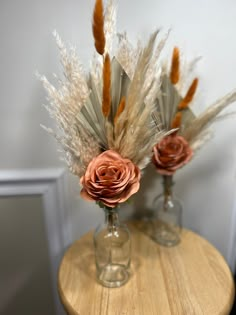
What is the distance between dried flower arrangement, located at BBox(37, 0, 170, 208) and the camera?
0.62 metres

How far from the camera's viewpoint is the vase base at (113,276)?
0.81 m

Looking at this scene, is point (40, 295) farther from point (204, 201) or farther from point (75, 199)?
point (204, 201)

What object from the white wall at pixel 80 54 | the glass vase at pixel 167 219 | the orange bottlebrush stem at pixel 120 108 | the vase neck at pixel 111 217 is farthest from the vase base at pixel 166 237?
the orange bottlebrush stem at pixel 120 108

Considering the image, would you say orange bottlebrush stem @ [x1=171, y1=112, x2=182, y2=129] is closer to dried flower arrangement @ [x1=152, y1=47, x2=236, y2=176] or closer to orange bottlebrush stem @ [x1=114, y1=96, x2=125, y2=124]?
dried flower arrangement @ [x1=152, y1=47, x2=236, y2=176]

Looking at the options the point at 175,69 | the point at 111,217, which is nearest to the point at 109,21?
the point at 175,69

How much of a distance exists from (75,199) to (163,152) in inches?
15.5

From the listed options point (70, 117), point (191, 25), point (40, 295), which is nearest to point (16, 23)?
point (70, 117)

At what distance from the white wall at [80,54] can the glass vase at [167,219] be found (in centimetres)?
7

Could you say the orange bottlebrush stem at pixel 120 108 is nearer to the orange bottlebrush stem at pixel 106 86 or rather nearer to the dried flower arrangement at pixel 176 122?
the orange bottlebrush stem at pixel 106 86

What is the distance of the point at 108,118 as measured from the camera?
66 cm

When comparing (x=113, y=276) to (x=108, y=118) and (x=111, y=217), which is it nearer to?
(x=111, y=217)

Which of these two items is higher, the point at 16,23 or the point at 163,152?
the point at 16,23

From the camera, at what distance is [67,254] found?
0.92 metres

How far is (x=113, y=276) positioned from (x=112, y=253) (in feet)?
0.21
